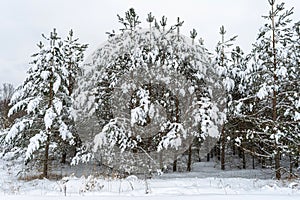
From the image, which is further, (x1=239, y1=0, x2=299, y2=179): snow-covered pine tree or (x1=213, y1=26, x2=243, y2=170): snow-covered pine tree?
(x1=213, y1=26, x2=243, y2=170): snow-covered pine tree

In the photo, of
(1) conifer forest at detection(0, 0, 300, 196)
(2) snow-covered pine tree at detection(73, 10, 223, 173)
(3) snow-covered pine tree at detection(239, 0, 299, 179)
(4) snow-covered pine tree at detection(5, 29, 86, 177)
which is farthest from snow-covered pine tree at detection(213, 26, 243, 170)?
(4) snow-covered pine tree at detection(5, 29, 86, 177)

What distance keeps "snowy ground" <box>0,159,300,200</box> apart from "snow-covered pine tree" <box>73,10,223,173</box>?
1.90 meters

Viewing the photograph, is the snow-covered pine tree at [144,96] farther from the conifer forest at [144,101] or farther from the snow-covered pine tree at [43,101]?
the snow-covered pine tree at [43,101]

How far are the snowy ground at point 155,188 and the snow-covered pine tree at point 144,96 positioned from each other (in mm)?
Result: 1900

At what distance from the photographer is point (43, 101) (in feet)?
38.1

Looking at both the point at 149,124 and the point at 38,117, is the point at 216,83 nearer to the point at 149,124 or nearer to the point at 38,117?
the point at 149,124

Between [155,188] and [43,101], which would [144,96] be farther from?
[155,188]

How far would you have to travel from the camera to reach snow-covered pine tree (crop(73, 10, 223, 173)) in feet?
40.2

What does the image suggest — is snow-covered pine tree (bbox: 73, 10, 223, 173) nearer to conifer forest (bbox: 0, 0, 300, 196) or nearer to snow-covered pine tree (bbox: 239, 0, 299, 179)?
conifer forest (bbox: 0, 0, 300, 196)

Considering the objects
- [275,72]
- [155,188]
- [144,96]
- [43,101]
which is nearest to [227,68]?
[275,72]

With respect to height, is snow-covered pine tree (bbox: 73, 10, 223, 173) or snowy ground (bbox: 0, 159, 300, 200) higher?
snow-covered pine tree (bbox: 73, 10, 223, 173)

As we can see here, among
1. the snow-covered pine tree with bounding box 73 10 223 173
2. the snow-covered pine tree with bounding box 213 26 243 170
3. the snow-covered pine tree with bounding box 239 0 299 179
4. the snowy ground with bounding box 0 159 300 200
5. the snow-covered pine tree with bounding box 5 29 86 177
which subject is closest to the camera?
the snowy ground with bounding box 0 159 300 200

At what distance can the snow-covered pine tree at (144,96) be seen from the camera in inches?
482

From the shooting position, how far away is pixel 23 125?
11.1m
